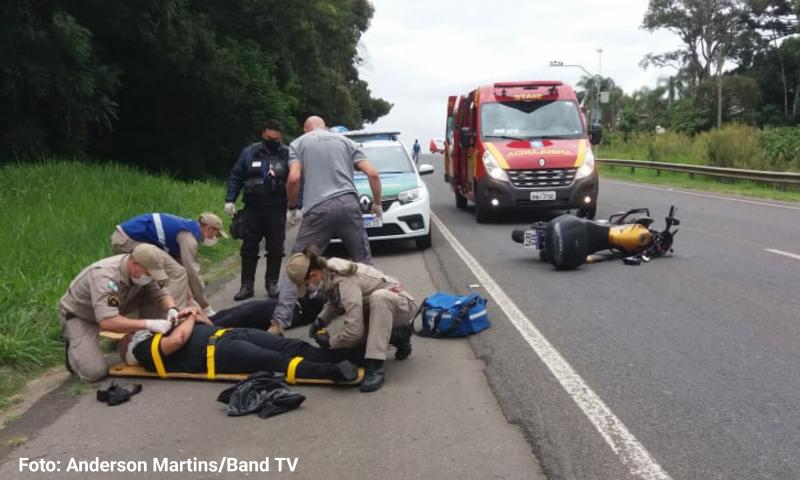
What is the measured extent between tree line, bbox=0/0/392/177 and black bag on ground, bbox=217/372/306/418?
12.7 metres

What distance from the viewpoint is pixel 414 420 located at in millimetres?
4902

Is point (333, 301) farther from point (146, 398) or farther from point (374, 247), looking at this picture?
point (374, 247)

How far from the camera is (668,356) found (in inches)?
238

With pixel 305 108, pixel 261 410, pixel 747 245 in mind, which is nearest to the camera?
pixel 261 410

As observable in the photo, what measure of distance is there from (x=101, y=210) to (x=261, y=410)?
26.0ft

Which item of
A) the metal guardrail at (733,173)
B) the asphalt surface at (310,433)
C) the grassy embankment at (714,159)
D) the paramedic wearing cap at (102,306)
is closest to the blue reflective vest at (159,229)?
the paramedic wearing cap at (102,306)

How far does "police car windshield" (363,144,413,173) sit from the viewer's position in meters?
13.1

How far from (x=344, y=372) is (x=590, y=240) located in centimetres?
578

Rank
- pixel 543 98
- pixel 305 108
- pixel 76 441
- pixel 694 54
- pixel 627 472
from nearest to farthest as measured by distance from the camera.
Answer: pixel 627 472 → pixel 76 441 → pixel 543 98 → pixel 305 108 → pixel 694 54

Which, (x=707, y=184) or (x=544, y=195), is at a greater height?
(x=544, y=195)

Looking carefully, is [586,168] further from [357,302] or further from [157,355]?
[157,355]

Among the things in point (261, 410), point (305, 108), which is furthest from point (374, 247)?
point (305, 108)

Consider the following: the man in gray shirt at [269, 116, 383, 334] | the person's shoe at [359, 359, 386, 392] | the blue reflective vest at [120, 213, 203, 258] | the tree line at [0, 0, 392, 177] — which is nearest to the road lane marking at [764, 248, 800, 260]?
the man in gray shirt at [269, 116, 383, 334]

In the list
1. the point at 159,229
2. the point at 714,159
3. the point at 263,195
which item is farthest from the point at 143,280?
the point at 714,159
